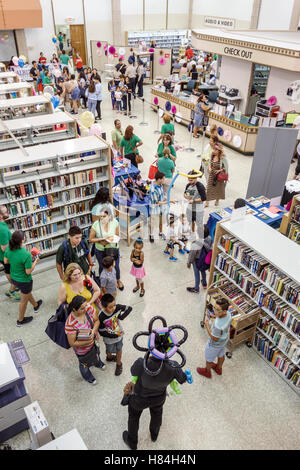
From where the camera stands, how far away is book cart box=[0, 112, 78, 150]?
6.88 meters

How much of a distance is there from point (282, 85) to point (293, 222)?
21.7 feet

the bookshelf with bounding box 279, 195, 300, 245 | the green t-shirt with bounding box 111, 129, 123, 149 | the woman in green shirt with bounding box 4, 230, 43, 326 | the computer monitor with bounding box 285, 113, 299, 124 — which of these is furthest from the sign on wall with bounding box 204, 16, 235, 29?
the woman in green shirt with bounding box 4, 230, 43, 326

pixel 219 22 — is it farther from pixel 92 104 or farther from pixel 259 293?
pixel 259 293

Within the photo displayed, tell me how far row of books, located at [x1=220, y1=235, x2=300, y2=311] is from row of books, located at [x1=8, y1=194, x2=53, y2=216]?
284 centimetres

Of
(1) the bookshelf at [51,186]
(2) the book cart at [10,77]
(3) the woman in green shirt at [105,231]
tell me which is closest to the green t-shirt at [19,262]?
(3) the woman in green shirt at [105,231]

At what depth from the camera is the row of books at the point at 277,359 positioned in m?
4.38

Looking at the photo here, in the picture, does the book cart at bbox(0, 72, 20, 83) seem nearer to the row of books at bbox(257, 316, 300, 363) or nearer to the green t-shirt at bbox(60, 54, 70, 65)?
the green t-shirt at bbox(60, 54, 70, 65)

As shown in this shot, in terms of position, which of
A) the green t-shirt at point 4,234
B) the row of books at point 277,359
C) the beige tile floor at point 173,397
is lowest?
the beige tile floor at point 173,397

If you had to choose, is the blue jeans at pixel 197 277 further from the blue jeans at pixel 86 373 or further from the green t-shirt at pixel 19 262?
the green t-shirt at pixel 19 262

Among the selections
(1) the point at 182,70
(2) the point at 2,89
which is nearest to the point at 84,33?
(1) the point at 182,70

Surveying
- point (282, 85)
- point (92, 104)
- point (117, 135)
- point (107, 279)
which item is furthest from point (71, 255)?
point (92, 104)

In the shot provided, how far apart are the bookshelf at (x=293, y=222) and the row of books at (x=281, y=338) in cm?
132

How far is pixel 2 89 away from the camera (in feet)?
29.3
